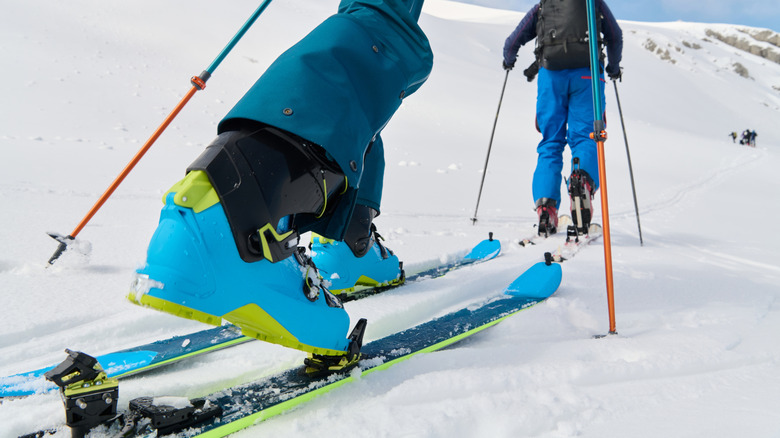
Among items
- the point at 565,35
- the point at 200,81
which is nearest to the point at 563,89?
the point at 565,35

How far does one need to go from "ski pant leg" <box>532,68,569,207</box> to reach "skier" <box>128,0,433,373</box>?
2.49 meters

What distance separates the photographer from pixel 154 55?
1257 centimetres

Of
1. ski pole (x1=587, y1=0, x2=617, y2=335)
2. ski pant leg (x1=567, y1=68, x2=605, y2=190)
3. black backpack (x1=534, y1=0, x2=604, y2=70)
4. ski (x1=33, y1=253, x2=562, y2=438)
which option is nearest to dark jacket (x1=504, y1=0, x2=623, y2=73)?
black backpack (x1=534, y1=0, x2=604, y2=70)

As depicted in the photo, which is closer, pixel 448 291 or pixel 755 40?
pixel 448 291

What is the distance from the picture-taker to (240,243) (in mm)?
1014

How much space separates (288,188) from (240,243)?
0.53 ft

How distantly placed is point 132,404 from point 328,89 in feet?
2.62

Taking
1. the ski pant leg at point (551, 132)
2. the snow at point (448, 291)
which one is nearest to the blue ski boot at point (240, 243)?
the snow at point (448, 291)

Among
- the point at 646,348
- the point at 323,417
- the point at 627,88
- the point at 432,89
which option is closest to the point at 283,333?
the point at 323,417

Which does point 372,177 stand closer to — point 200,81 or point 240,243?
point 240,243

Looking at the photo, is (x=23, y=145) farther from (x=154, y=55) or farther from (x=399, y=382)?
(x=154, y=55)

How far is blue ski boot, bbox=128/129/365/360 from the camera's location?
944 mm

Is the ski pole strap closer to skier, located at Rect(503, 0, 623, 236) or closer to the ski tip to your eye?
the ski tip

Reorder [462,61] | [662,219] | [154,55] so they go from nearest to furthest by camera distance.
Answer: [662,219] → [154,55] → [462,61]
